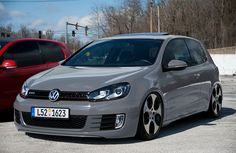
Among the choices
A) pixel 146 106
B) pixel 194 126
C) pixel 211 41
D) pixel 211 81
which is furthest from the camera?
pixel 211 41

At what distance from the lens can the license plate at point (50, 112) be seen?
5957 mm

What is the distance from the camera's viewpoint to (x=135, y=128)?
20.3 ft

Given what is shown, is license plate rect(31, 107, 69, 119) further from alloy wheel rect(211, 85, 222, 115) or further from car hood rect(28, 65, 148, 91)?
alloy wheel rect(211, 85, 222, 115)

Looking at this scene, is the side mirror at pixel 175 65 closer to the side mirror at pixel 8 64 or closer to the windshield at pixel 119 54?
the windshield at pixel 119 54

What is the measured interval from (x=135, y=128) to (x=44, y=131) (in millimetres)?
1153

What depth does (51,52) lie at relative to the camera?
31.3ft

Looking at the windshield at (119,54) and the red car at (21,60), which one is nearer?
the windshield at (119,54)

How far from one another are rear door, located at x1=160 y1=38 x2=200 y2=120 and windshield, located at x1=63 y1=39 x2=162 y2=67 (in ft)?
0.80

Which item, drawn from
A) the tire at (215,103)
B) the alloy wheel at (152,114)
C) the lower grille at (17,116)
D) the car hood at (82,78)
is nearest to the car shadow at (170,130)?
the tire at (215,103)

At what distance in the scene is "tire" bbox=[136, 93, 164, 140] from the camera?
6.32 m

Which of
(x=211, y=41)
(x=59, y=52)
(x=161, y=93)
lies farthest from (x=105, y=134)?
(x=211, y=41)

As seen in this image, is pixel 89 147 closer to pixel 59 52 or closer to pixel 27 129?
pixel 27 129

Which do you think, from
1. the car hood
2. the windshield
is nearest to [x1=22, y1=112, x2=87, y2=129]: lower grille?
the car hood

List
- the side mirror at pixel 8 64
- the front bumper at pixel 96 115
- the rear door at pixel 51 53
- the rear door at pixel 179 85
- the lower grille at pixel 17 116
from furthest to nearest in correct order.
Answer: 1. the rear door at pixel 51 53
2. the side mirror at pixel 8 64
3. the rear door at pixel 179 85
4. the lower grille at pixel 17 116
5. the front bumper at pixel 96 115
